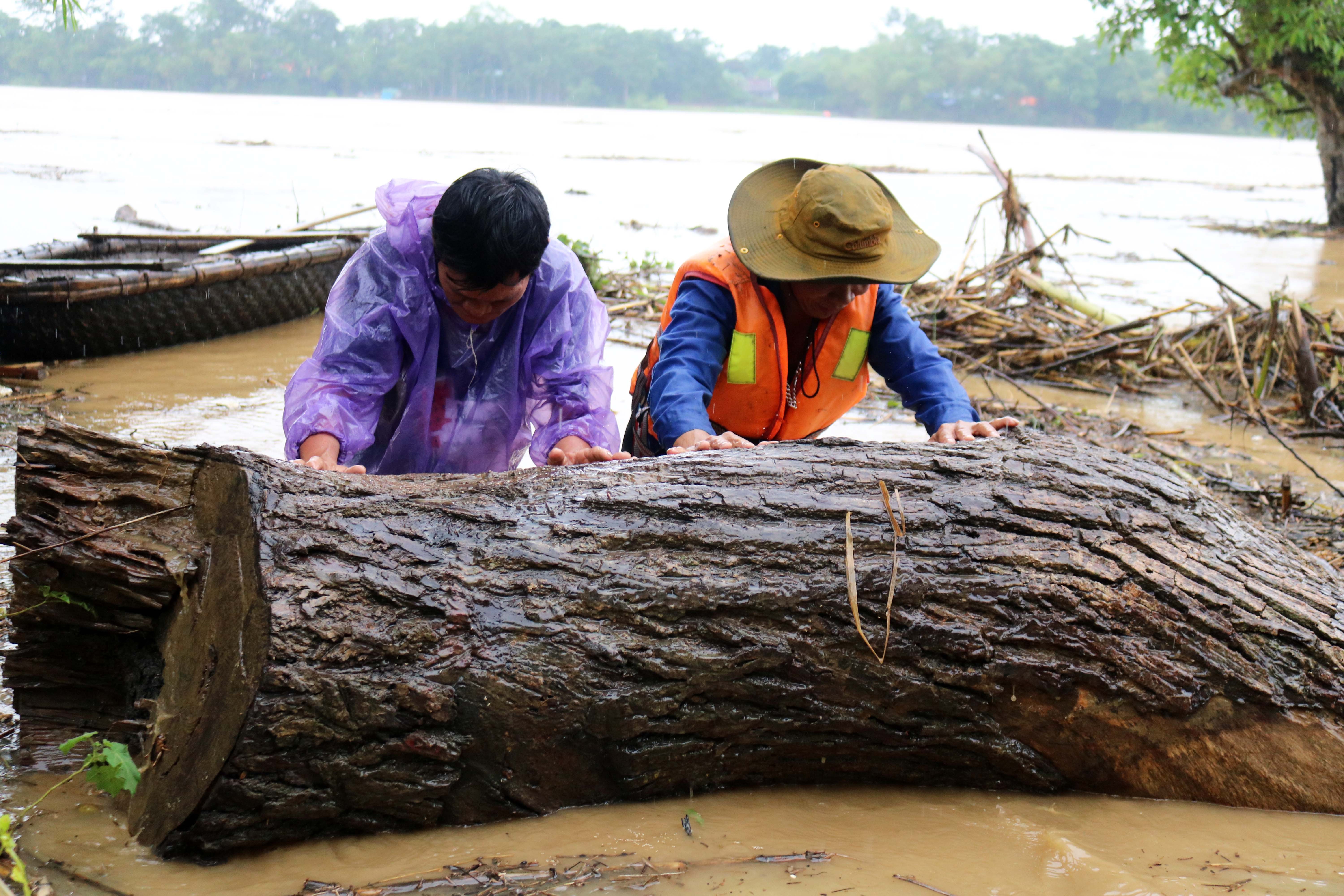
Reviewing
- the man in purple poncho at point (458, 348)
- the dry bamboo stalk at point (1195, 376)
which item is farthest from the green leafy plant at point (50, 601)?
the dry bamboo stalk at point (1195, 376)

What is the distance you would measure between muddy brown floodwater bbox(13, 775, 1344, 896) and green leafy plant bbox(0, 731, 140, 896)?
0.04 m

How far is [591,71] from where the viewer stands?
73.2 meters

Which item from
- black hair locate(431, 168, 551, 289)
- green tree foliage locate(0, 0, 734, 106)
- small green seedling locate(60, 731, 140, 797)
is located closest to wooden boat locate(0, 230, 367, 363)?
black hair locate(431, 168, 551, 289)

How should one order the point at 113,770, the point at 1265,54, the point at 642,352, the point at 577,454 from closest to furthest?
1. the point at 113,770
2. the point at 577,454
3. the point at 642,352
4. the point at 1265,54

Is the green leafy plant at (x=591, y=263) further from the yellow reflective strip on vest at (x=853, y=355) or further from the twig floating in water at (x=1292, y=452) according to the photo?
the yellow reflective strip on vest at (x=853, y=355)

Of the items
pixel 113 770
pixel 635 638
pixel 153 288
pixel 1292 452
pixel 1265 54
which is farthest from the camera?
pixel 1265 54

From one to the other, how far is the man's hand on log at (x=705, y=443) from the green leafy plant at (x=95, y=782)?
3.84 ft

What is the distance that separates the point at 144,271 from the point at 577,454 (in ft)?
13.8

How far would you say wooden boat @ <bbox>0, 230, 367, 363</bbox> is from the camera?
5.36 metres

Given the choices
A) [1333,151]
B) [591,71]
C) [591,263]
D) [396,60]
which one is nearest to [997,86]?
[591,71]

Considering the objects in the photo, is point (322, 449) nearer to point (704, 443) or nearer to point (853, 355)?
point (704, 443)

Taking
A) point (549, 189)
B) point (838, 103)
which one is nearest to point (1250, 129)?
point (838, 103)

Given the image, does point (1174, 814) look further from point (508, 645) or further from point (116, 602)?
point (116, 602)

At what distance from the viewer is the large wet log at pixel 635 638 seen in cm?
179
